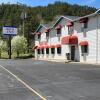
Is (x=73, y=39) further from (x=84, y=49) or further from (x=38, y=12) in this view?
(x=38, y=12)

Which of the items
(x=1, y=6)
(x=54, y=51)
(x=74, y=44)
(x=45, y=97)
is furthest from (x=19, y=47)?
(x=1, y=6)

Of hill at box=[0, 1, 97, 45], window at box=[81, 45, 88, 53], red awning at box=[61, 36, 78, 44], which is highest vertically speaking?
hill at box=[0, 1, 97, 45]

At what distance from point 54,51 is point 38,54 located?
39.8 ft

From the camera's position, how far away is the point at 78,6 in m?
141

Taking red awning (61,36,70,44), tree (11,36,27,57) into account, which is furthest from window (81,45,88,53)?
tree (11,36,27,57)

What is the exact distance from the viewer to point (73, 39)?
48938 millimetres

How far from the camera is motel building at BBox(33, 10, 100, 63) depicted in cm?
4272

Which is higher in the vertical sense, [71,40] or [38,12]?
[38,12]

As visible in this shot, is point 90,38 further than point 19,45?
No

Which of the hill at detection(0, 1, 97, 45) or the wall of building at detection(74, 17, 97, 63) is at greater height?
the hill at detection(0, 1, 97, 45)

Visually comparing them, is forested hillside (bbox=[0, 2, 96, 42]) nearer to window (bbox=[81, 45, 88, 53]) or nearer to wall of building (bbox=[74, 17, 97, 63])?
window (bbox=[81, 45, 88, 53])

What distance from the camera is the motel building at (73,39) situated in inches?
1682

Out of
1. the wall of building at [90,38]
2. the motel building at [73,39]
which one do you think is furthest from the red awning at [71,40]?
the wall of building at [90,38]

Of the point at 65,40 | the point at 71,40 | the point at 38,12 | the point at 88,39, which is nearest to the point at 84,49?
the point at 88,39
